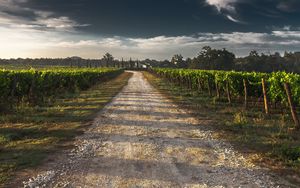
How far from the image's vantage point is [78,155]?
9.30 m

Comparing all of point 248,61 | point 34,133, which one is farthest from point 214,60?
point 34,133

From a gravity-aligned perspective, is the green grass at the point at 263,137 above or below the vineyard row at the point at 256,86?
below

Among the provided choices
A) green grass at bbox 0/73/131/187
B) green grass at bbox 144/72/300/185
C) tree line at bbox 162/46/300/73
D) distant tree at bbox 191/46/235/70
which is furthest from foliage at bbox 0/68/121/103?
distant tree at bbox 191/46/235/70

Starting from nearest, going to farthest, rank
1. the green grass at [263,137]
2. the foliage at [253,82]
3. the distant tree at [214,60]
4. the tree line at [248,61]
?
1. the green grass at [263,137]
2. the foliage at [253,82]
3. the tree line at [248,61]
4. the distant tree at [214,60]

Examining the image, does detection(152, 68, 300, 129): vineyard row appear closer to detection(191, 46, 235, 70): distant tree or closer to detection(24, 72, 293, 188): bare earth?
detection(24, 72, 293, 188): bare earth

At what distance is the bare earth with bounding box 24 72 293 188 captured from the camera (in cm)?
719

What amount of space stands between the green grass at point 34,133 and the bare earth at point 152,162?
712 millimetres

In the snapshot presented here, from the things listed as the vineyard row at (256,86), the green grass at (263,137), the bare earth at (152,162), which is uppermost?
the vineyard row at (256,86)

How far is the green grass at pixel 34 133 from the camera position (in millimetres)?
8768

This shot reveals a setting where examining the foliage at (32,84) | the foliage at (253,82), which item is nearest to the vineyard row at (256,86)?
the foliage at (253,82)

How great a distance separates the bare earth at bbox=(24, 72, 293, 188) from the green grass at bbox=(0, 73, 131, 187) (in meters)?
0.71

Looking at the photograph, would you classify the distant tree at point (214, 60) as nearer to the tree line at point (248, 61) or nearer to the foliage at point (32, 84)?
the tree line at point (248, 61)

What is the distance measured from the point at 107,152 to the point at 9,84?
45.3 feet

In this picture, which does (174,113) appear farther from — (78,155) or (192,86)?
(192,86)
